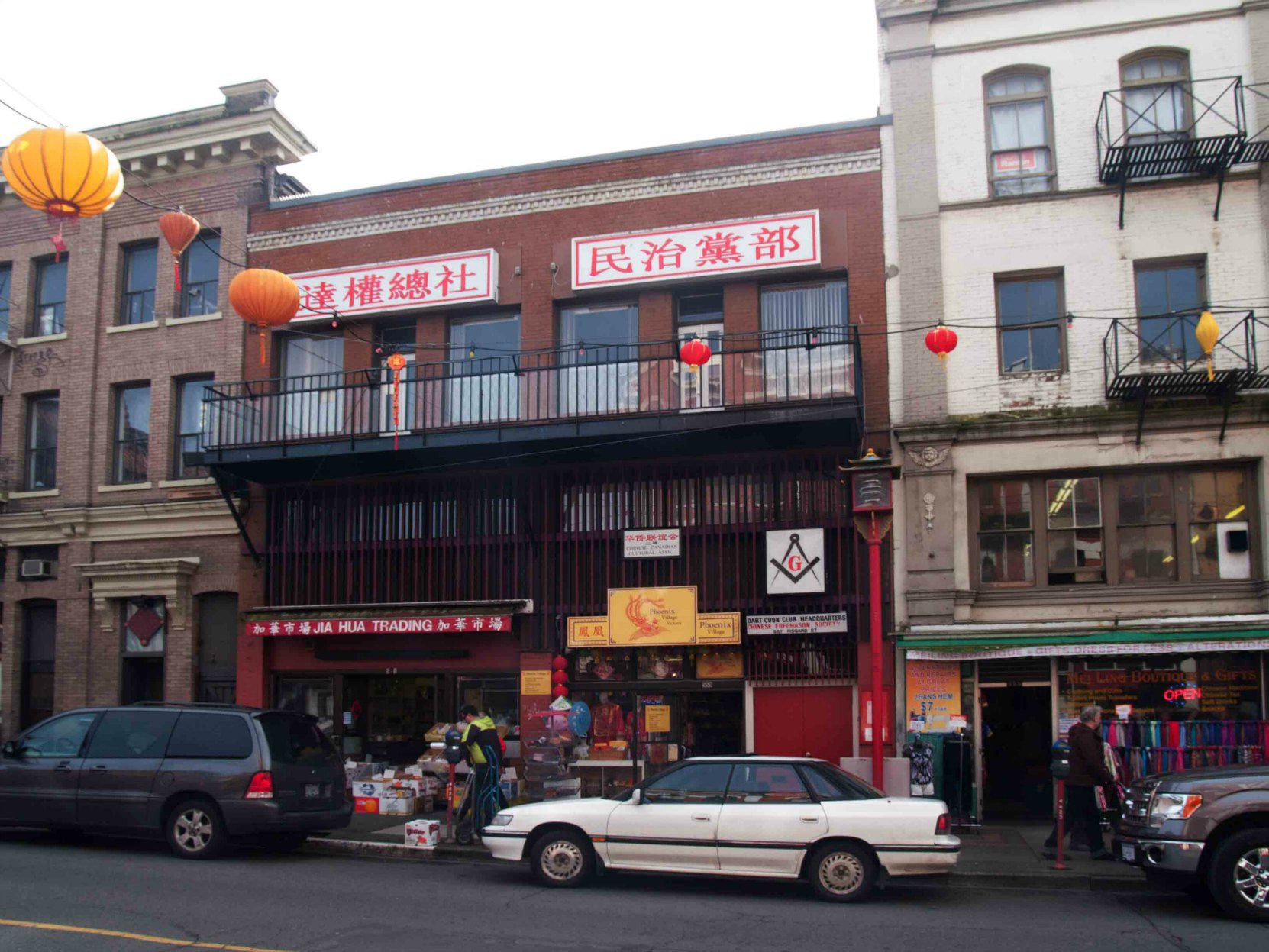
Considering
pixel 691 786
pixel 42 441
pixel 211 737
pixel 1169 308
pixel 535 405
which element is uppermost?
pixel 1169 308

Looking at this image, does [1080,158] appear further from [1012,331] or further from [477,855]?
[477,855]

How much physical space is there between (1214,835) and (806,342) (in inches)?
351

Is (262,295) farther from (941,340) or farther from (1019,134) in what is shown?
(1019,134)

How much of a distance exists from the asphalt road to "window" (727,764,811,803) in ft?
2.95

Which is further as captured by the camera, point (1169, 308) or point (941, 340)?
point (1169, 308)

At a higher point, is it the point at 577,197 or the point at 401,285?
the point at 577,197

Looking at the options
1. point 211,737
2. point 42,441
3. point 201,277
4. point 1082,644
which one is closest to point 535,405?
point 211,737

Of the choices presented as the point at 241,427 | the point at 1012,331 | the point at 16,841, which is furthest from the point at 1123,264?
the point at 16,841

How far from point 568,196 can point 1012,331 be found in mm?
7146

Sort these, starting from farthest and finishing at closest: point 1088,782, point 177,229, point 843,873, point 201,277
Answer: point 201,277
point 177,229
point 1088,782
point 843,873

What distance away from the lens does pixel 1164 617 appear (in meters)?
15.2

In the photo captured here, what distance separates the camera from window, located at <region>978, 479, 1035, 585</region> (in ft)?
53.0

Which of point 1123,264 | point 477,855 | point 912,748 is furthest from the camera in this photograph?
point 1123,264

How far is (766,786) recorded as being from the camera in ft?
36.0
